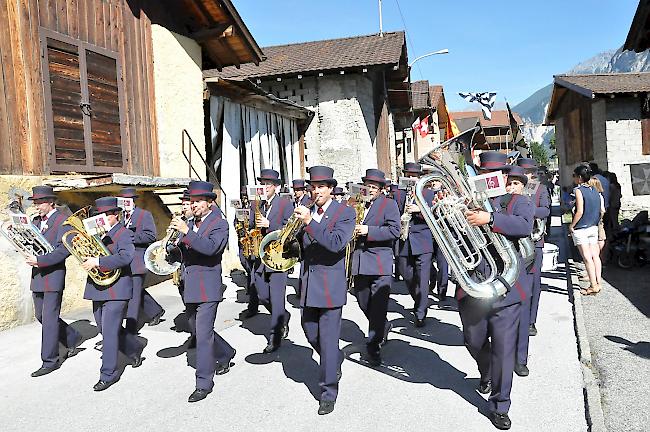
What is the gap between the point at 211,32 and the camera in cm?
1046

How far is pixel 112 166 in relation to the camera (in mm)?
8852

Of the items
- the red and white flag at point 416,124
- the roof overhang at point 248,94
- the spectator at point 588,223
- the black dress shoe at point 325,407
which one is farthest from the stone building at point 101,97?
the red and white flag at point 416,124

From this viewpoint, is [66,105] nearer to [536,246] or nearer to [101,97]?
[101,97]

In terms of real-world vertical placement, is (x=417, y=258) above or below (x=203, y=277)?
below

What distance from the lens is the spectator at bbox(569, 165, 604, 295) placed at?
754 centimetres

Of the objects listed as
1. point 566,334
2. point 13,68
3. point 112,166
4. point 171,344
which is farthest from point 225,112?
point 566,334

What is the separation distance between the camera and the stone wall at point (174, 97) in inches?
388

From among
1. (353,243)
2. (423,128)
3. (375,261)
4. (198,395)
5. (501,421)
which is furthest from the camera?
(423,128)

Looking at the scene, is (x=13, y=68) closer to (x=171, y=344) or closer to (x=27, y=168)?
(x=27, y=168)

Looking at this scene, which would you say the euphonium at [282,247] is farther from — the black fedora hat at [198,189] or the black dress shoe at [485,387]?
the black dress shoe at [485,387]

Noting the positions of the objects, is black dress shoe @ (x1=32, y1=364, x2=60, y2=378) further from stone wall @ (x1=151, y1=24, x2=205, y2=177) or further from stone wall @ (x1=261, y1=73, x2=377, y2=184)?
stone wall @ (x1=261, y1=73, x2=377, y2=184)

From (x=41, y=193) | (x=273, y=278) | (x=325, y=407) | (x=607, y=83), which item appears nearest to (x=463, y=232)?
(x=325, y=407)

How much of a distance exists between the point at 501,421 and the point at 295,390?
177cm

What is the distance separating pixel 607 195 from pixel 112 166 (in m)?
8.96
